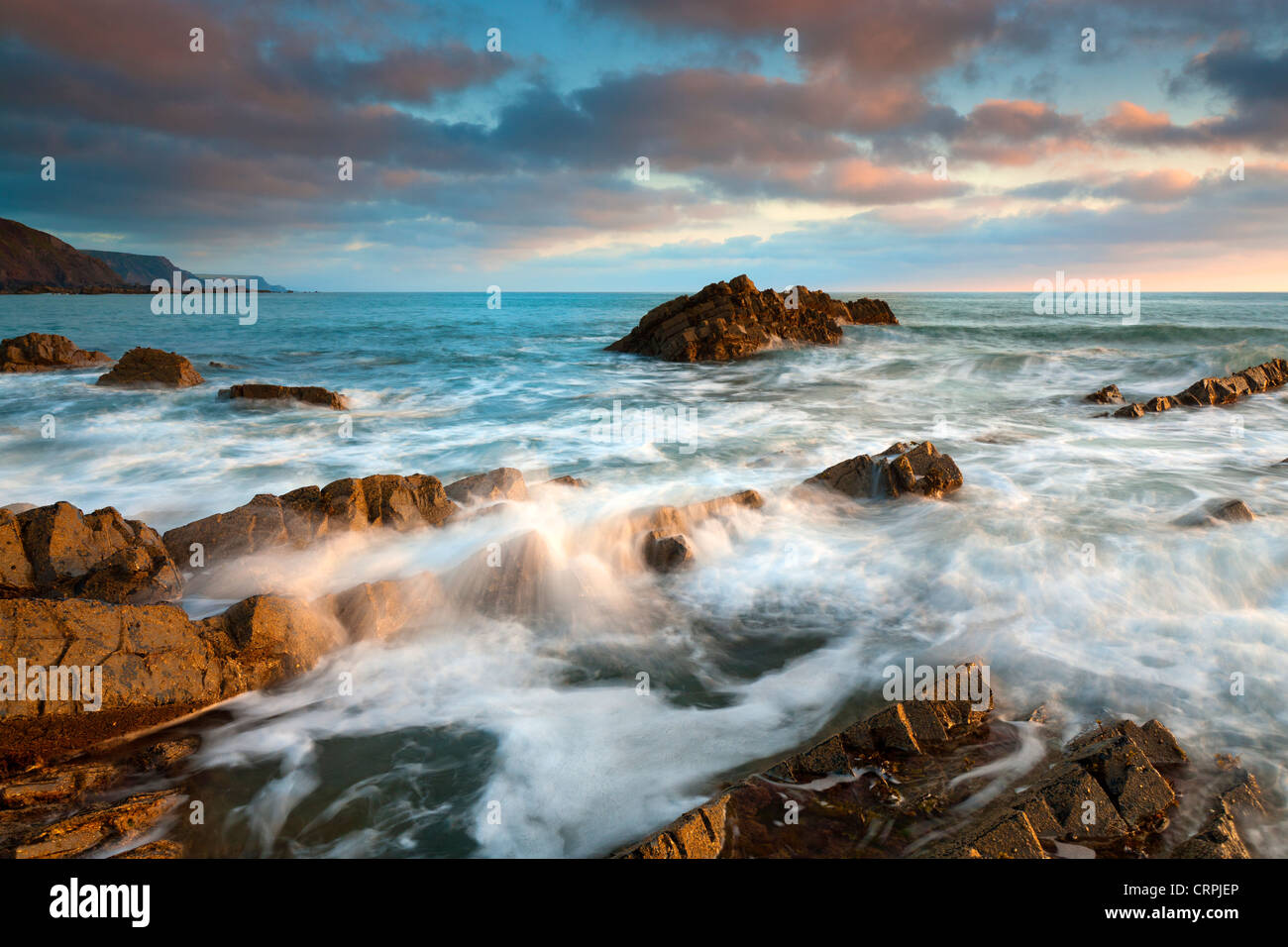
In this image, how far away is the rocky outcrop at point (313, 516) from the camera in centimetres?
752

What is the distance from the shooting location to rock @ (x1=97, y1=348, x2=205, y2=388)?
19.7 metres

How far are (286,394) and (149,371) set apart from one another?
5.26 m

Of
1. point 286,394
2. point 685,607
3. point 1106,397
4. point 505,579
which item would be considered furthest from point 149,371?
point 1106,397

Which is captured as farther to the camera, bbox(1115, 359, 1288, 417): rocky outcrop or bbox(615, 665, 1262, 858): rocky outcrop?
bbox(1115, 359, 1288, 417): rocky outcrop

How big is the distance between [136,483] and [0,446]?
16.1 feet

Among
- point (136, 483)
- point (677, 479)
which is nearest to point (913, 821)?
point (677, 479)

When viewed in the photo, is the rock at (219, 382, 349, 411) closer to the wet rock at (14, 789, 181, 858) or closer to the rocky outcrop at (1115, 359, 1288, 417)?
the wet rock at (14, 789, 181, 858)

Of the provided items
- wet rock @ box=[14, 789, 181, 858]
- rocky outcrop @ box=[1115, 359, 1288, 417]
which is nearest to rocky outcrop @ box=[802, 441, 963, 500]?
wet rock @ box=[14, 789, 181, 858]

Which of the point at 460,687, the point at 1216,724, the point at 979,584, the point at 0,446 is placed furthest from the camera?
the point at 0,446

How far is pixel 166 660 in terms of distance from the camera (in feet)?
17.3

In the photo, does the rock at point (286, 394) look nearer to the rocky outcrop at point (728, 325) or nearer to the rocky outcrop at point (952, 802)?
the rocky outcrop at point (728, 325)

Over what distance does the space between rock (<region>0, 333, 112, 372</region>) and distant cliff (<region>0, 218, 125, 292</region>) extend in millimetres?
162950
